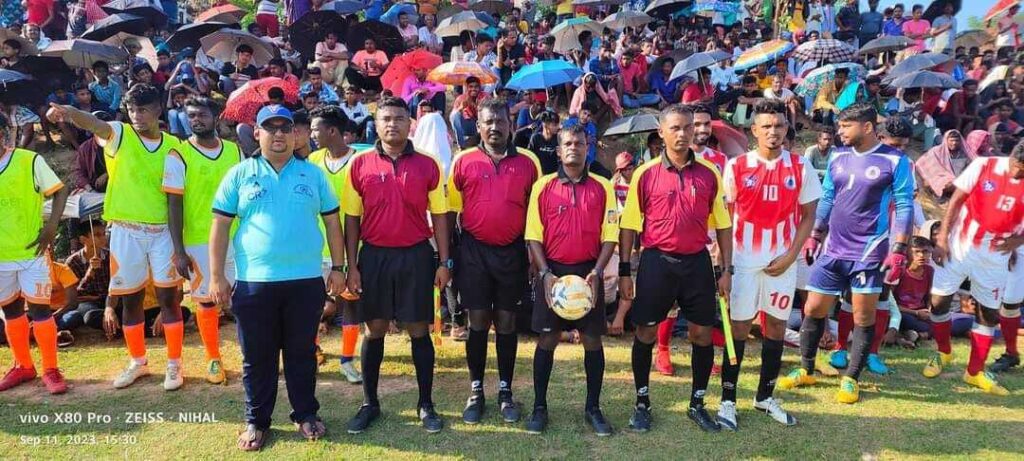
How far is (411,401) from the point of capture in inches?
198

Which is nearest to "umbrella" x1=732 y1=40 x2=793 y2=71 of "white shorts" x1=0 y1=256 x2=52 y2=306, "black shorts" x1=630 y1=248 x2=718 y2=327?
"black shorts" x1=630 y1=248 x2=718 y2=327

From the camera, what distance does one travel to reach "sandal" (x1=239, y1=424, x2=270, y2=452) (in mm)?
4227

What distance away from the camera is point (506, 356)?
4.66 metres

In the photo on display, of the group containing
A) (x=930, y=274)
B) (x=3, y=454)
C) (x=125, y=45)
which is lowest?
(x=3, y=454)

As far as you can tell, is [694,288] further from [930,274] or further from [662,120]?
[930,274]

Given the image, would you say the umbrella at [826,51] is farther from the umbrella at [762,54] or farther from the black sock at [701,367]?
the black sock at [701,367]

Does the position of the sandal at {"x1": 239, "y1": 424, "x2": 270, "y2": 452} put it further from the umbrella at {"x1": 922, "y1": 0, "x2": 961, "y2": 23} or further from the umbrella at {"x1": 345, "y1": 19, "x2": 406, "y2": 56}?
the umbrella at {"x1": 922, "y1": 0, "x2": 961, "y2": 23}

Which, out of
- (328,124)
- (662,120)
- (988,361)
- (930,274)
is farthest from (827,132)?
(328,124)

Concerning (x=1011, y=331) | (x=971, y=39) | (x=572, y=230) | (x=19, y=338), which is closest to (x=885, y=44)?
(x=971, y=39)

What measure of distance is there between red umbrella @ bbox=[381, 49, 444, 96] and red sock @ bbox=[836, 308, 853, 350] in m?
7.75

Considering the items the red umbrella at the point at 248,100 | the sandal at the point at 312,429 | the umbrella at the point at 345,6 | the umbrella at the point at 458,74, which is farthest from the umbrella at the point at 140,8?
the sandal at the point at 312,429

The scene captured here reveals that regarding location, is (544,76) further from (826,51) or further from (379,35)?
(826,51)

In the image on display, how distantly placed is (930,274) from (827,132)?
83.2 inches

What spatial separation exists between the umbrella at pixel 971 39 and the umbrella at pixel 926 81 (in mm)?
9485
